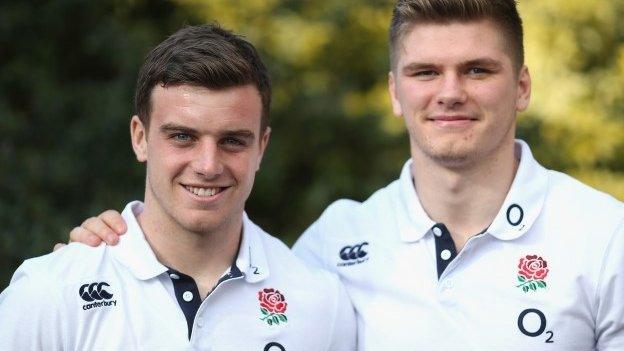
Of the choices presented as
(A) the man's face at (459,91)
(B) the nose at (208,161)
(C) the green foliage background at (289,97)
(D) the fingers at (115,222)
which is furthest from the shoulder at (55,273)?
(C) the green foliage background at (289,97)

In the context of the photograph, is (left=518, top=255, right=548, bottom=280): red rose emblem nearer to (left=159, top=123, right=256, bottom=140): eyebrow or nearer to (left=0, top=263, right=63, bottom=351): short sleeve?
(left=159, top=123, right=256, bottom=140): eyebrow

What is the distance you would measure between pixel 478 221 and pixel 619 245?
588mm

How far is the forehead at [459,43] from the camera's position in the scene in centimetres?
435

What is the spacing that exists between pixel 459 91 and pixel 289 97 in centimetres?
382

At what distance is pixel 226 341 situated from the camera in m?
4.03

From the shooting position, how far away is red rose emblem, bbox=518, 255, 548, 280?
421 cm

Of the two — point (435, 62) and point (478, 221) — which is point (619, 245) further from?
point (435, 62)

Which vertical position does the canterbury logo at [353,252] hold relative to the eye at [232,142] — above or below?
below

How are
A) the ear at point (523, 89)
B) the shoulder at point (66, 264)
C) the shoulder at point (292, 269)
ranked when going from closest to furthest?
the shoulder at point (66, 264) < the shoulder at point (292, 269) < the ear at point (523, 89)

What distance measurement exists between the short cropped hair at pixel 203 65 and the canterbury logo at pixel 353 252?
0.72 meters

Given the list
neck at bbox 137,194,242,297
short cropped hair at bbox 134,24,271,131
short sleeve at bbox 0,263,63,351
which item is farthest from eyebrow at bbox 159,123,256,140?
short sleeve at bbox 0,263,63,351

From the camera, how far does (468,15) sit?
4391mm

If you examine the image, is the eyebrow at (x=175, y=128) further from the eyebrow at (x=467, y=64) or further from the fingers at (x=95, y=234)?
the eyebrow at (x=467, y=64)

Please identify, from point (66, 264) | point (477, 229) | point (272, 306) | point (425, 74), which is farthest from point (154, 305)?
point (425, 74)
